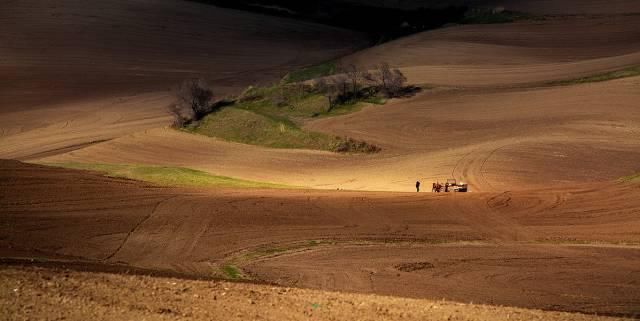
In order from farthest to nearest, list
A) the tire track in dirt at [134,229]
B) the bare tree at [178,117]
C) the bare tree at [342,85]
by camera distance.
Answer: the bare tree at [342,85], the bare tree at [178,117], the tire track in dirt at [134,229]

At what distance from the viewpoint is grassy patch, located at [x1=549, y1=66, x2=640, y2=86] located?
2336 inches

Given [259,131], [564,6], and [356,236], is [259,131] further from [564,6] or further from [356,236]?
[564,6]

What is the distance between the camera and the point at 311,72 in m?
74.1

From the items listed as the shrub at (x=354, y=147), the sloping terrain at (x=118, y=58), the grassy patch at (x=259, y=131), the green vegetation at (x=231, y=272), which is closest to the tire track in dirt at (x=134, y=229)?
the green vegetation at (x=231, y=272)

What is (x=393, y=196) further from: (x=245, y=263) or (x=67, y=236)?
(x=67, y=236)

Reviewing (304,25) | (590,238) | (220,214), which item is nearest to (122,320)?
(220,214)

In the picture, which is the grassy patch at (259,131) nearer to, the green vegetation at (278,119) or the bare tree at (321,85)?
the green vegetation at (278,119)

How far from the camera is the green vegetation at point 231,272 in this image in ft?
80.5

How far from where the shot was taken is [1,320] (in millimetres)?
15367

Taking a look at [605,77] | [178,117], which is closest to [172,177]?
[178,117]

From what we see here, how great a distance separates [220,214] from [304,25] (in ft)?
230

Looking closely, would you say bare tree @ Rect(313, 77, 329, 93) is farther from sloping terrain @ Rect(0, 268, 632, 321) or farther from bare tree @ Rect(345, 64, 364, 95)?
sloping terrain @ Rect(0, 268, 632, 321)

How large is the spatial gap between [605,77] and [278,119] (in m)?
21.5

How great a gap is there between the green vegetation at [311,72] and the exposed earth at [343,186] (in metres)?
2.97
